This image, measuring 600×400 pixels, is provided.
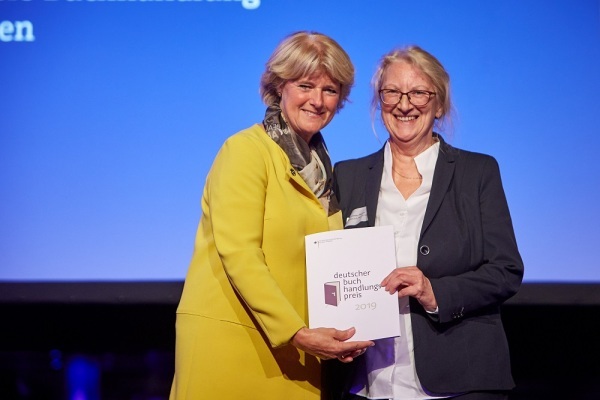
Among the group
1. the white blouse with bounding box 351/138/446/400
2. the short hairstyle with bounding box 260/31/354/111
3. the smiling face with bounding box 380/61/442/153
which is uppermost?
the short hairstyle with bounding box 260/31/354/111

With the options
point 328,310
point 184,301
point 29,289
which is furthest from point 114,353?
point 328,310

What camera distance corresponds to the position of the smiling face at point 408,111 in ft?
7.25

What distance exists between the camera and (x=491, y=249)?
6.83 feet

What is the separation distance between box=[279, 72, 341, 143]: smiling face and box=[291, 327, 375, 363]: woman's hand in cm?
58

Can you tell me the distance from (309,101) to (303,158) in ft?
0.53

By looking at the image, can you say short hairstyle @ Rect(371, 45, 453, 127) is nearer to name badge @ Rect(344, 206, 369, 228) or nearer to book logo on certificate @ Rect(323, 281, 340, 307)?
name badge @ Rect(344, 206, 369, 228)

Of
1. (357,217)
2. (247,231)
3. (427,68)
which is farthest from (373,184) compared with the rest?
(247,231)

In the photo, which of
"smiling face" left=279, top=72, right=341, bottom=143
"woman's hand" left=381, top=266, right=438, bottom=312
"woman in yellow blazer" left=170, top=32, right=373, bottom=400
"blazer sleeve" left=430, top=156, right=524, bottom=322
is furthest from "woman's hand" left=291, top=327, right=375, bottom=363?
"smiling face" left=279, top=72, right=341, bottom=143

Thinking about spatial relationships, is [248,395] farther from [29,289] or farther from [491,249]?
[29,289]

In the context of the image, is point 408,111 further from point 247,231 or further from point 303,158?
point 247,231

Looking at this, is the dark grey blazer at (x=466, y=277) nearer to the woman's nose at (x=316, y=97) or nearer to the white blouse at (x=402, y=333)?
the white blouse at (x=402, y=333)

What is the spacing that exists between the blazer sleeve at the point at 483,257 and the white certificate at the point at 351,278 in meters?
0.15

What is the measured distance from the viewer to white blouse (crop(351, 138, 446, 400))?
205 cm

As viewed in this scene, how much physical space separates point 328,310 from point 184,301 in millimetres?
380
